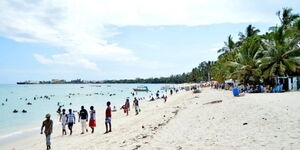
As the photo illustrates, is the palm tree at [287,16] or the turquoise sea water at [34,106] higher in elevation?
the palm tree at [287,16]

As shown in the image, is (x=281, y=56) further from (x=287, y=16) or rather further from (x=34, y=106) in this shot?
(x=34, y=106)

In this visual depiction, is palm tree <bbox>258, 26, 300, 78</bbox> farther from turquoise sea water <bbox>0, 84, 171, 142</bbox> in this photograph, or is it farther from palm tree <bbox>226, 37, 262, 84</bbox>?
turquoise sea water <bbox>0, 84, 171, 142</bbox>

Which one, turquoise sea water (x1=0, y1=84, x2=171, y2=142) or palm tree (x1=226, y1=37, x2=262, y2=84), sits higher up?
palm tree (x1=226, y1=37, x2=262, y2=84)

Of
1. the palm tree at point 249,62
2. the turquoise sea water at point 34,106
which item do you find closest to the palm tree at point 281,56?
the palm tree at point 249,62

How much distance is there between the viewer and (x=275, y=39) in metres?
29.0

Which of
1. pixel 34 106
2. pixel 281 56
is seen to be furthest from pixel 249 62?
pixel 34 106

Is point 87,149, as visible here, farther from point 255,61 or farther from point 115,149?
point 255,61

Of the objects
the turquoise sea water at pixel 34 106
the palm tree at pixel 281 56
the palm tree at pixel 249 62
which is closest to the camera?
the turquoise sea water at pixel 34 106

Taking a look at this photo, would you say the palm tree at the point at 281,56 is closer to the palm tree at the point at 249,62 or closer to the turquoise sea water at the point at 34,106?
the palm tree at the point at 249,62

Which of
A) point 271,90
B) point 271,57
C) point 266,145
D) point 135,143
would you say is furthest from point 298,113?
point 271,57

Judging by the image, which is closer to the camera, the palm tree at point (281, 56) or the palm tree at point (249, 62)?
the palm tree at point (281, 56)

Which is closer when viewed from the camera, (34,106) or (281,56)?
(281,56)

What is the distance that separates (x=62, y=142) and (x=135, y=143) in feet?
17.8

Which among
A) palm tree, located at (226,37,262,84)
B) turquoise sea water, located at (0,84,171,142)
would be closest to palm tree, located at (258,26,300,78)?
palm tree, located at (226,37,262,84)
